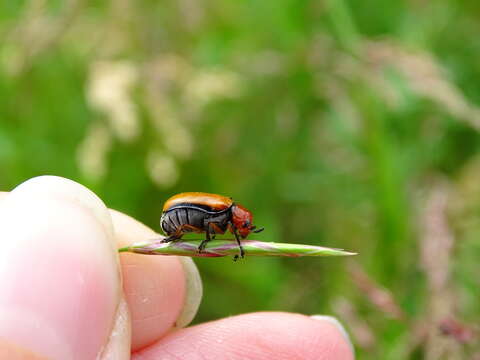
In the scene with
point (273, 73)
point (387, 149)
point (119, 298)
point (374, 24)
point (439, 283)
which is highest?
point (374, 24)

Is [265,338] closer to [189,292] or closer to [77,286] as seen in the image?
[189,292]

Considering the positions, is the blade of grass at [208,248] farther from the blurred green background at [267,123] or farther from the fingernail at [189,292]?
the blurred green background at [267,123]

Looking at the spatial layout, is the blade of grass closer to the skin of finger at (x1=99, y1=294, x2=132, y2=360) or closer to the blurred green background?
the skin of finger at (x1=99, y1=294, x2=132, y2=360)

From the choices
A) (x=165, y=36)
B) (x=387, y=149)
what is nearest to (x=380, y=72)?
(x=387, y=149)

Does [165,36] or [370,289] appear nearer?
[370,289]

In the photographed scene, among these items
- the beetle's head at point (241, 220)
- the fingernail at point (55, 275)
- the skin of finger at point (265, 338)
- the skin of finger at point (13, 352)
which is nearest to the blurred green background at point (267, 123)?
the skin of finger at point (265, 338)

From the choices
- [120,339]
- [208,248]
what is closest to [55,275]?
[120,339]

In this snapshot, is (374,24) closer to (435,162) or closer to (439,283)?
(435,162)
